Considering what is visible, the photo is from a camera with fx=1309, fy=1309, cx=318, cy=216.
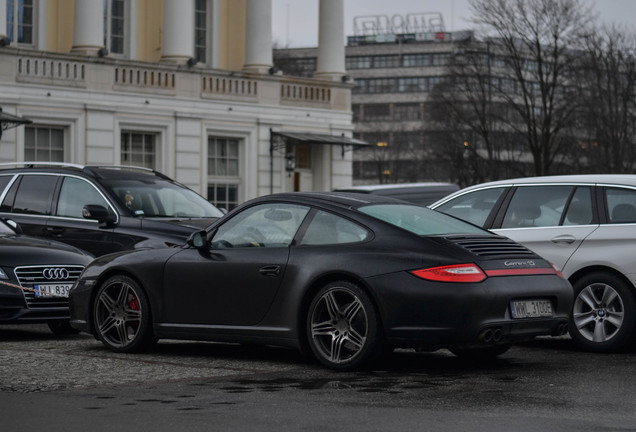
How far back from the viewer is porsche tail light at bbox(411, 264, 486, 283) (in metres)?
9.30

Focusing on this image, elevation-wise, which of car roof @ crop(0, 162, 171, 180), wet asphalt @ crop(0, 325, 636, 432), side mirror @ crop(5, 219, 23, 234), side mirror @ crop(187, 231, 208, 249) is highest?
car roof @ crop(0, 162, 171, 180)

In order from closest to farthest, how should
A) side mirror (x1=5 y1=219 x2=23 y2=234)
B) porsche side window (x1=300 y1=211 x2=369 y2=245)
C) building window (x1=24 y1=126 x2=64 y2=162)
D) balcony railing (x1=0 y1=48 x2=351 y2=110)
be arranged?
1. porsche side window (x1=300 y1=211 x2=369 y2=245)
2. side mirror (x1=5 y1=219 x2=23 y2=234)
3. building window (x1=24 y1=126 x2=64 y2=162)
4. balcony railing (x1=0 y1=48 x2=351 y2=110)

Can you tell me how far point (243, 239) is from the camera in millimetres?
10617

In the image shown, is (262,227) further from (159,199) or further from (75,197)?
(75,197)

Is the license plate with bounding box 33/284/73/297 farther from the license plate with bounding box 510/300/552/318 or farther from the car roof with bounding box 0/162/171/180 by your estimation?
the license plate with bounding box 510/300/552/318

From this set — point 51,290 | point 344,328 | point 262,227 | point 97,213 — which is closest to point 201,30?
point 97,213

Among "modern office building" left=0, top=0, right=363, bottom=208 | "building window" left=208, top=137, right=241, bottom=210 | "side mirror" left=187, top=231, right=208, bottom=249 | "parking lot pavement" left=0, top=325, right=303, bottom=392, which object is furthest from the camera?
"building window" left=208, top=137, right=241, bottom=210

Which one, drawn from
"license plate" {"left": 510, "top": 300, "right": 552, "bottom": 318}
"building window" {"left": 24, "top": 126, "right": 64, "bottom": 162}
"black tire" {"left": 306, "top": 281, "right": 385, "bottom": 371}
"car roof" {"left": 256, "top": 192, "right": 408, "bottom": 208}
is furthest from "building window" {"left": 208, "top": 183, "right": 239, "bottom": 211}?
"license plate" {"left": 510, "top": 300, "right": 552, "bottom": 318}

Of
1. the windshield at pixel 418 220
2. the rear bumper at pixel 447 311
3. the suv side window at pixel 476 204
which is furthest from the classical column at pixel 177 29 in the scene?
the rear bumper at pixel 447 311

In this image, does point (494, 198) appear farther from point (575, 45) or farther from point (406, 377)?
point (575, 45)

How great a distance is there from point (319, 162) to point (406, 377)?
35.2 meters

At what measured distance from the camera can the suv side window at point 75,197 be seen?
16.2 meters

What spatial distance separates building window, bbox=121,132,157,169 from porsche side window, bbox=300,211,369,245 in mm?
28994

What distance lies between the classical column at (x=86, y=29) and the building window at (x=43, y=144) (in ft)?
8.97
